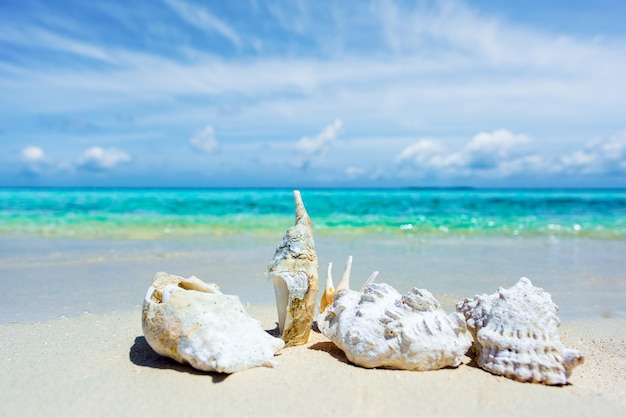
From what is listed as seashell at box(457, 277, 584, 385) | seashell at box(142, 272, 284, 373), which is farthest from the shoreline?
seashell at box(142, 272, 284, 373)

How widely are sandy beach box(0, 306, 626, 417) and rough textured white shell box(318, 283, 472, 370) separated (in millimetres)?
90

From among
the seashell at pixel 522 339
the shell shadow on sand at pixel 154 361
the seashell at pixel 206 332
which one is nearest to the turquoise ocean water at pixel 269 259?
the shell shadow on sand at pixel 154 361

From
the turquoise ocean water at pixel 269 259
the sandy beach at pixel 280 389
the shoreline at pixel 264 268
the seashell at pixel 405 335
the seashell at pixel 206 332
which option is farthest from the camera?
the turquoise ocean water at pixel 269 259

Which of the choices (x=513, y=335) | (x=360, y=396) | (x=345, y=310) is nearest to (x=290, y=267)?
(x=345, y=310)

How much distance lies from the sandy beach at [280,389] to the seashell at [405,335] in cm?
9

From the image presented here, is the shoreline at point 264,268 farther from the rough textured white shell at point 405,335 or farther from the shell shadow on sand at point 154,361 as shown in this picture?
the rough textured white shell at point 405,335

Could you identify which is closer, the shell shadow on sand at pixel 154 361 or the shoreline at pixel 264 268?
the shell shadow on sand at pixel 154 361

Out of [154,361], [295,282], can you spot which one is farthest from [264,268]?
[154,361]

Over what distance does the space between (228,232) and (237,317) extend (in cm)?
1065

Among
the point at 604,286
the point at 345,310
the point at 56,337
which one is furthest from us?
the point at 604,286

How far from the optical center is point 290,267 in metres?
3.61

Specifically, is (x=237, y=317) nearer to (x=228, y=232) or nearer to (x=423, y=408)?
(x=423, y=408)

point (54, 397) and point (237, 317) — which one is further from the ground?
point (237, 317)

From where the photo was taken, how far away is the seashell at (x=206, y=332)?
9.78 feet
